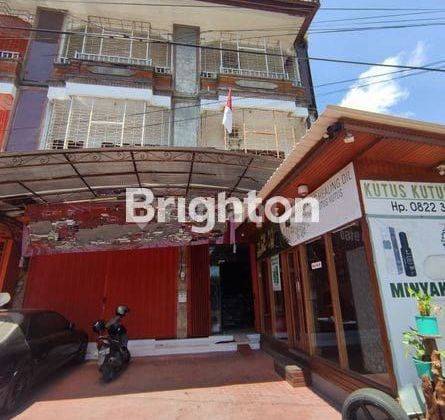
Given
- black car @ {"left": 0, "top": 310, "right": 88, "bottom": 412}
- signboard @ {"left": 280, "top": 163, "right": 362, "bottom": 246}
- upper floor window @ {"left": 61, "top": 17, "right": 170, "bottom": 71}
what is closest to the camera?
signboard @ {"left": 280, "top": 163, "right": 362, "bottom": 246}

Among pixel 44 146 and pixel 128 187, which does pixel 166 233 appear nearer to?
pixel 128 187

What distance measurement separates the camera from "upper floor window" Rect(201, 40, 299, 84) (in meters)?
12.1

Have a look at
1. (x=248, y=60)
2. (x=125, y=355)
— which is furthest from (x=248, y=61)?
(x=125, y=355)

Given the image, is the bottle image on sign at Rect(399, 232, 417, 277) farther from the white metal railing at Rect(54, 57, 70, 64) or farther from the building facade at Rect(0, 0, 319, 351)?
the white metal railing at Rect(54, 57, 70, 64)

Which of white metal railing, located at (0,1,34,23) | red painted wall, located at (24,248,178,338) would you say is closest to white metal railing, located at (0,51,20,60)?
white metal railing, located at (0,1,34,23)

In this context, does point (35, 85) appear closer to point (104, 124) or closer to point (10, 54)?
point (10, 54)

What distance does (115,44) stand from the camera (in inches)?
457

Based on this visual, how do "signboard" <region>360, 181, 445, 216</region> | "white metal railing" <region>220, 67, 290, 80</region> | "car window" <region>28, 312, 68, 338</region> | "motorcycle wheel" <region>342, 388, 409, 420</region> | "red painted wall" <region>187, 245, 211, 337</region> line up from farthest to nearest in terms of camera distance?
"white metal railing" <region>220, 67, 290, 80</region>, "red painted wall" <region>187, 245, 211, 337</region>, "car window" <region>28, 312, 68, 338</region>, "signboard" <region>360, 181, 445, 216</region>, "motorcycle wheel" <region>342, 388, 409, 420</region>

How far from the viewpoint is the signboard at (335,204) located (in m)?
4.45

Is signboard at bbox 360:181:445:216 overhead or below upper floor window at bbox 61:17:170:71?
below

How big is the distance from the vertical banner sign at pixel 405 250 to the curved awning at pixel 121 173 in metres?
2.93

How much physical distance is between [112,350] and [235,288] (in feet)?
19.6

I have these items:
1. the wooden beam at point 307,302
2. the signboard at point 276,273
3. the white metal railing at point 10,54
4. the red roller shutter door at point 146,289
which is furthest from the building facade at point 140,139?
the wooden beam at point 307,302

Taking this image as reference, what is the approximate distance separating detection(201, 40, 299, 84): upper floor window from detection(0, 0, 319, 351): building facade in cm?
6
